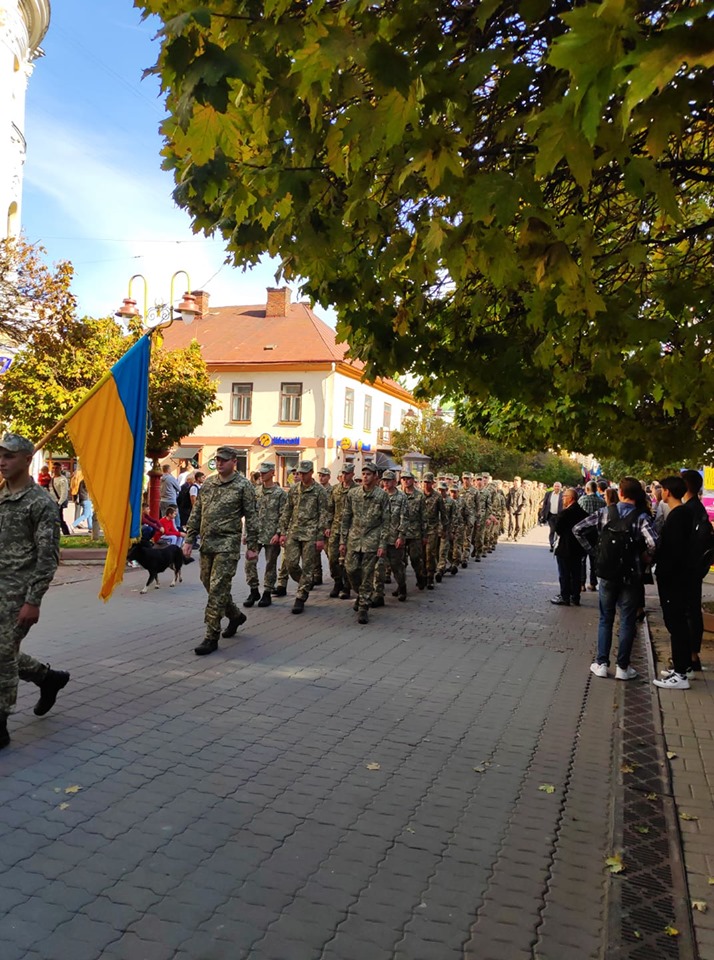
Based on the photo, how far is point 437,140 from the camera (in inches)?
143

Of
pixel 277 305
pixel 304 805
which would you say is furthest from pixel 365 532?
pixel 277 305

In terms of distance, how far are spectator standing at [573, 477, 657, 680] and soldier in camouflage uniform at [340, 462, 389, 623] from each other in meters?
3.65

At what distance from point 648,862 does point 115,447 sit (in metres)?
4.57

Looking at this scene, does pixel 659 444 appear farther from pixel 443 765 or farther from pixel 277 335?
pixel 277 335

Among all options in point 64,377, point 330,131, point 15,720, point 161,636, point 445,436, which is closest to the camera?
point 330,131

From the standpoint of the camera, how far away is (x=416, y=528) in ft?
49.1

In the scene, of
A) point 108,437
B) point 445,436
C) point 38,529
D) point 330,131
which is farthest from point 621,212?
point 445,436

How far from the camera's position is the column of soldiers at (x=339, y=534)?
443 inches

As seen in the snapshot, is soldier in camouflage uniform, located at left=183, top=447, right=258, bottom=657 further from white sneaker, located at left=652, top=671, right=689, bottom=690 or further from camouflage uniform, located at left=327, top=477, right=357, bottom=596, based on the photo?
white sneaker, located at left=652, top=671, right=689, bottom=690

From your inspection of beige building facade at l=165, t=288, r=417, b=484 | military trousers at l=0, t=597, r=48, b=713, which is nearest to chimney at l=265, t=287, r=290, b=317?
beige building facade at l=165, t=288, r=417, b=484

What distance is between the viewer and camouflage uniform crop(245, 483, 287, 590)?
12031 mm

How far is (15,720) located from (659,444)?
889cm

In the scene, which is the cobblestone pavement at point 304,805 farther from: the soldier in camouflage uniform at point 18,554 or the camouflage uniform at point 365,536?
the camouflage uniform at point 365,536

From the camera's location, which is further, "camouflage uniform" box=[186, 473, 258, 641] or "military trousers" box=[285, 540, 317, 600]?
"military trousers" box=[285, 540, 317, 600]
